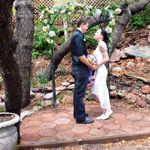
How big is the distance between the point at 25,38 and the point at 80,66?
1.73 meters

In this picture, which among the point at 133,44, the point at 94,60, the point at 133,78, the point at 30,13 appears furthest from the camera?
the point at 133,44

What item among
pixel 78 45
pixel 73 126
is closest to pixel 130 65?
pixel 73 126

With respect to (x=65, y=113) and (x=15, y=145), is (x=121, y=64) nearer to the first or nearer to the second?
(x=65, y=113)

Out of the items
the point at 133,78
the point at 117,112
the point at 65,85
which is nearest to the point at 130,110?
the point at 117,112

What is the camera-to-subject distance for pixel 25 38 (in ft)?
26.8

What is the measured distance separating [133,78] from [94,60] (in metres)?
2.06

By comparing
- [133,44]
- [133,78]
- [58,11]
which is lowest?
[133,78]

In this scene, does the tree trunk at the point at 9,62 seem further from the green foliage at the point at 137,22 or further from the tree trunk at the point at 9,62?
the green foliage at the point at 137,22

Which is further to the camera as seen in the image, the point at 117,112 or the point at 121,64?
the point at 121,64

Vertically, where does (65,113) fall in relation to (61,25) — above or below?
below

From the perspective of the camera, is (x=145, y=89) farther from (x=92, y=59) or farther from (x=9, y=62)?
(x=9, y=62)

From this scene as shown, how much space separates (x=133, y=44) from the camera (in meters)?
10.9

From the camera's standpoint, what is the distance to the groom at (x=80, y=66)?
22.2 ft

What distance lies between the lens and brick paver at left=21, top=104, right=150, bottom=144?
6.71 m
